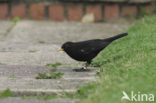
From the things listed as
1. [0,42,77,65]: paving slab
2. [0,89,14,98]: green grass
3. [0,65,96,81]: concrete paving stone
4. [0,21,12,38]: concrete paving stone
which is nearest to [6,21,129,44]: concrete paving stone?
[0,21,12,38]: concrete paving stone

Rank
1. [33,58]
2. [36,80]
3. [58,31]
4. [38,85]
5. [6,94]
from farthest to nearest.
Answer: [58,31], [33,58], [36,80], [38,85], [6,94]

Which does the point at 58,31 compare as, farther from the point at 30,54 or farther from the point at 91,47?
the point at 91,47

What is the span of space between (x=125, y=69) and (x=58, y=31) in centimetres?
268

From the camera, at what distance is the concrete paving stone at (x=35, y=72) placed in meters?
3.74

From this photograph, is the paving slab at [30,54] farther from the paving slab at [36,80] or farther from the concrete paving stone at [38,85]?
the concrete paving stone at [38,85]

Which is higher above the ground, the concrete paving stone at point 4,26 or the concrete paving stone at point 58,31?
the concrete paving stone at point 4,26

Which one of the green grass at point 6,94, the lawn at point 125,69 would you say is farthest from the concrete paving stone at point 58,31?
the green grass at point 6,94

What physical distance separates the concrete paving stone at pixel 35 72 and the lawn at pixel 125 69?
0.48 ft

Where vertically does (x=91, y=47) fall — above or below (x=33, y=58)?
above

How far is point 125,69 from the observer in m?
3.62

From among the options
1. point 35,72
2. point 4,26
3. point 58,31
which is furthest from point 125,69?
point 4,26

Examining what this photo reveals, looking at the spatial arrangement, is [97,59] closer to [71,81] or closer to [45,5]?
[71,81]

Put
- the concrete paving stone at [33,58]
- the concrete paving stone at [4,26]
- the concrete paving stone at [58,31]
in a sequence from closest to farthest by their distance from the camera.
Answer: the concrete paving stone at [33,58]
the concrete paving stone at [58,31]
the concrete paving stone at [4,26]

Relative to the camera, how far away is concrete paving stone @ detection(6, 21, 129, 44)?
5.77 metres
